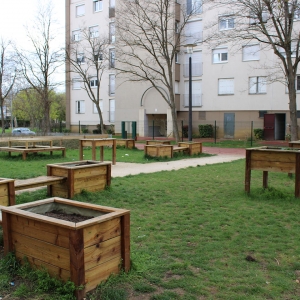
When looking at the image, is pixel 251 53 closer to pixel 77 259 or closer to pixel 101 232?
pixel 101 232

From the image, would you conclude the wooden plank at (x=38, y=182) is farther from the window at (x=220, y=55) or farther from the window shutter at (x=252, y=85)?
the window at (x=220, y=55)

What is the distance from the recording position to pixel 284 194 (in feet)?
25.2

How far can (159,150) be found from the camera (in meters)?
15.3

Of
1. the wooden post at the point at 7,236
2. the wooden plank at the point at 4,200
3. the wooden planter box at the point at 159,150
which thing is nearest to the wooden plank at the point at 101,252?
the wooden post at the point at 7,236

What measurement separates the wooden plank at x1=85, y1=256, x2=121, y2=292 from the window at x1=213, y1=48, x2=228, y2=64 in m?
31.9

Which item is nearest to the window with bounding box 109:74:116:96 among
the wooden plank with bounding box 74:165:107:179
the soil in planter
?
the wooden plank with bounding box 74:165:107:179

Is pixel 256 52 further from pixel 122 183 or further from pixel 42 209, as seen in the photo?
pixel 42 209

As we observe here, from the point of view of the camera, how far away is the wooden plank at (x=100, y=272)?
3.46 metres

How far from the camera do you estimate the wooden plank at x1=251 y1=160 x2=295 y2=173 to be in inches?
291

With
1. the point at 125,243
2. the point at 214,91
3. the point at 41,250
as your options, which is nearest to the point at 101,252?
the point at 125,243

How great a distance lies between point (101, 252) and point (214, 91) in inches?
1260

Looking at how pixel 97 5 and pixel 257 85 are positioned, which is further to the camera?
pixel 97 5

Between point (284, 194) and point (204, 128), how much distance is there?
87.2 feet

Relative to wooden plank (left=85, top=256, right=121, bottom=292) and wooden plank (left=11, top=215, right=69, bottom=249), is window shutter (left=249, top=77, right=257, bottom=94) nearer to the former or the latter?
wooden plank (left=85, top=256, right=121, bottom=292)
